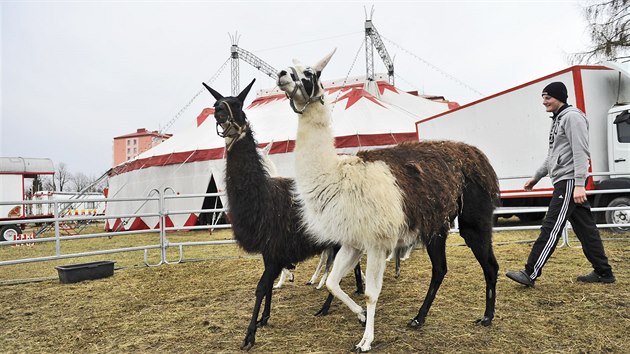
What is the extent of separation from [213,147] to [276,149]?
2.30 metres

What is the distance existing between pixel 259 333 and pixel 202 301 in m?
1.31

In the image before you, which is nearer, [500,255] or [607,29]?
[500,255]

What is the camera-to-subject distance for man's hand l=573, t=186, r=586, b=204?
12.6 ft

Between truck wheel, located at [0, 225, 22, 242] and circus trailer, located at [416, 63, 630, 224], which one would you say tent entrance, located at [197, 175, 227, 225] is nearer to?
truck wheel, located at [0, 225, 22, 242]

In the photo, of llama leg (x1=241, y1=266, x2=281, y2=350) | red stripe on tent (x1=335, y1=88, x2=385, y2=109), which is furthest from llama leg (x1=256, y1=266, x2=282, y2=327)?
red stripe on tent (x1=335, y1=88, x2=385, y2=109)

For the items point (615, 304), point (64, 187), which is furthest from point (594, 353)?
point (64, 187)

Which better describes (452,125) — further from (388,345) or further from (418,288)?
(388,345)

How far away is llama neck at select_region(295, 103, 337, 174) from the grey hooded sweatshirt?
2438 millimetres

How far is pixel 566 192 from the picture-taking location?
4004 mm

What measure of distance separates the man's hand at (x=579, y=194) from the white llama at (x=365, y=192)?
4.25 feet

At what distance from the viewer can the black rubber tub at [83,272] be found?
5730 millimetres

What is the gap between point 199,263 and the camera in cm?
699

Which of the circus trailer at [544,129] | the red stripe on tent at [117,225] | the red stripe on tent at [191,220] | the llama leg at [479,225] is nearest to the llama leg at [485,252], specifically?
the llama leg at [479,225]

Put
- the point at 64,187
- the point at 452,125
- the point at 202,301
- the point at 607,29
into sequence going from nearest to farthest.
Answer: the point at 202,301, the point at 452,125, the point at 607,29, the point at 64,187
